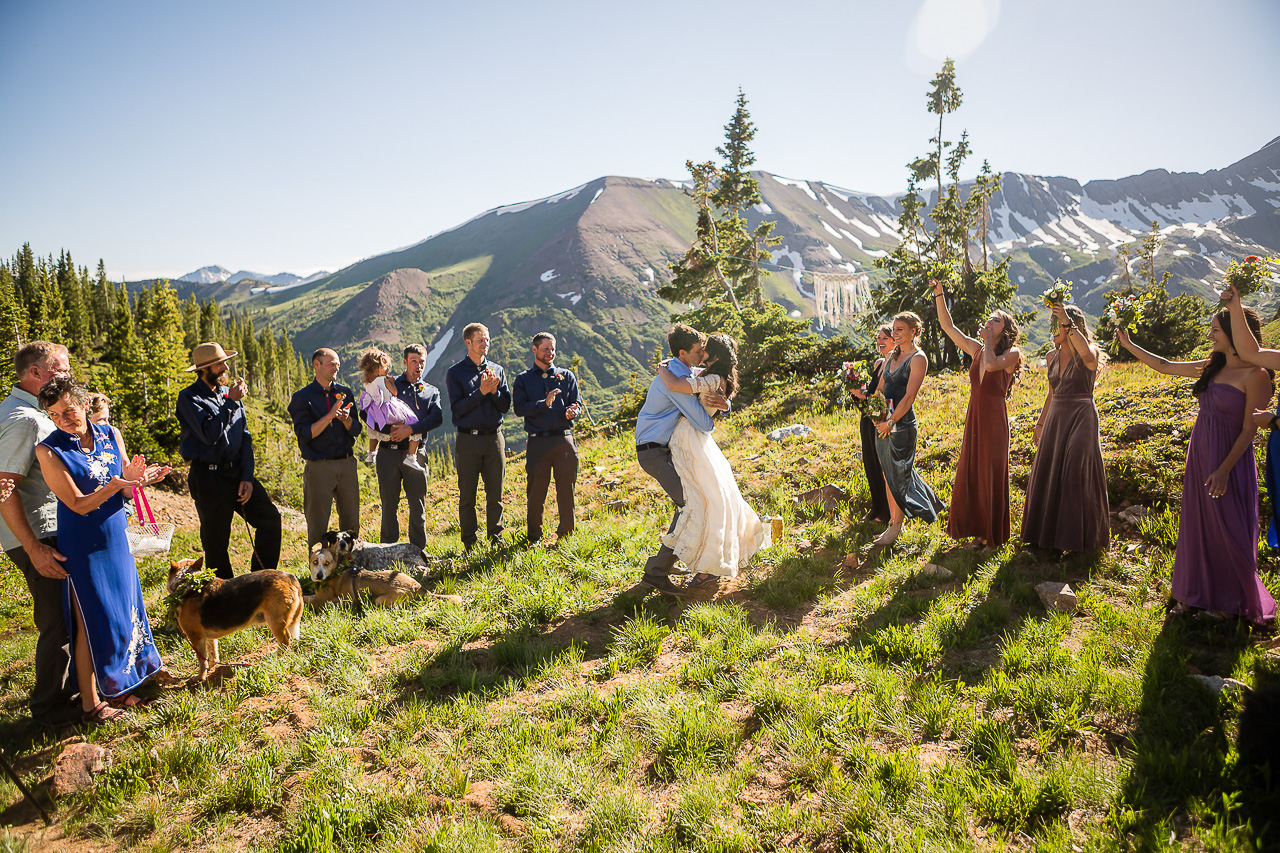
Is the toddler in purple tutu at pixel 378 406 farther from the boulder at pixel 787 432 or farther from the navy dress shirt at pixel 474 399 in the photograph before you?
the boulder at pixel 787 432

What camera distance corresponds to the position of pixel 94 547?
4.33m

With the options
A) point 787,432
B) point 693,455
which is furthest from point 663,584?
point 787,432

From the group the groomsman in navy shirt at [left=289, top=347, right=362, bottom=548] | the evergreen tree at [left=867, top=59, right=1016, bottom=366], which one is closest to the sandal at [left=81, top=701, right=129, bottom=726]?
the groomsman in navy shirt at [left=289, top=347, right=362, bottom=548]

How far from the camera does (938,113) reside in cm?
3262

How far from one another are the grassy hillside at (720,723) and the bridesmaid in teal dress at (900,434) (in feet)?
1.39

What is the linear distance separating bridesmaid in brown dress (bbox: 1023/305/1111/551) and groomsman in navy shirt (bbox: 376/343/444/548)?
676 centimetres

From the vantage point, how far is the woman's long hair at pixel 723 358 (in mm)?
5668

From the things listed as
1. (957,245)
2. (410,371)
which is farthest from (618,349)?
(410,371)

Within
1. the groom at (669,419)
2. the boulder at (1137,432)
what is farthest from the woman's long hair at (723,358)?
the boulder at (1137,432)

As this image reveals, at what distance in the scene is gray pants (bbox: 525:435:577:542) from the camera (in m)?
Result: 7.35

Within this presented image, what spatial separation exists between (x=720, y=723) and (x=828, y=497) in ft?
17.0

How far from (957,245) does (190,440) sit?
122 feet

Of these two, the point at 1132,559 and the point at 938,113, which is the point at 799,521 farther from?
the point at 938,113

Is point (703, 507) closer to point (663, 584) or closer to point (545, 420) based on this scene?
point (663, 584)
